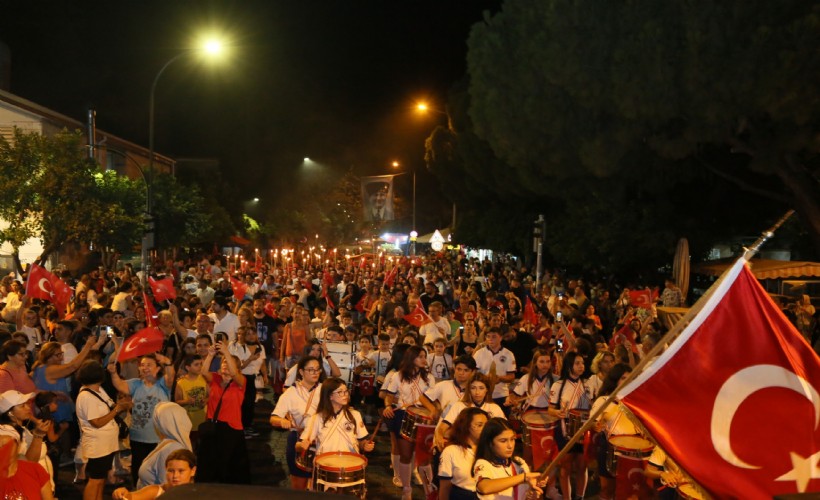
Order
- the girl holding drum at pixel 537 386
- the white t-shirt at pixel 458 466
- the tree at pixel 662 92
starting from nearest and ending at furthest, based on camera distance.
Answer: the white t-shirt at pixel 458 466, the girl holding drum at pixel 537 386, the tree at pixel 662 92

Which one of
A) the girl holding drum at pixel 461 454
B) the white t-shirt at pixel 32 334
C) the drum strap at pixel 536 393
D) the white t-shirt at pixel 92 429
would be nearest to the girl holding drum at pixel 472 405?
the girl holding drum at pixel 461 454

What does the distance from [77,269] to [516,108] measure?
1933 cm

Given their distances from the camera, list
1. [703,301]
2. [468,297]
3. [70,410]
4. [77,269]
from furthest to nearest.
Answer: [77,269] → [468,297] → [70,410] → [703,301]

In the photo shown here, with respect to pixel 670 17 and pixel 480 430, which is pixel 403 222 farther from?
pixel 480 430

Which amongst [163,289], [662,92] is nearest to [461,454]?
[163,289]

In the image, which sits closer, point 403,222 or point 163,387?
point 163,387

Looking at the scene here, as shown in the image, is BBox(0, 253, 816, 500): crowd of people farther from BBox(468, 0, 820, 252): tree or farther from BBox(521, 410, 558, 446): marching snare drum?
BBox(468, 0, 820, 252): tree

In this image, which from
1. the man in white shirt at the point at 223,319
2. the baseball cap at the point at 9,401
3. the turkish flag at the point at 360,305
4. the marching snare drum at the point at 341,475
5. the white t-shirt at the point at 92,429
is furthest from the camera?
the turkish flag at the point at 360,305

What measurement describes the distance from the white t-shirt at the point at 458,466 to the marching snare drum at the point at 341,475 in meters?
0.72

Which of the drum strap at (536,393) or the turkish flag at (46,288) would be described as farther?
the turkish flag at (46,288)

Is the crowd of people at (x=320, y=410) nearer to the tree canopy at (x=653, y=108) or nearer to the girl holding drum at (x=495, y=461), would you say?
the girl holding drum at (x=495, y=461)

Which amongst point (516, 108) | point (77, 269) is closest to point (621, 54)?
point (516, 108)

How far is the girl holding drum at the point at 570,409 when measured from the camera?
769 centimetres

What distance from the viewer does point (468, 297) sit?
1625 cm
